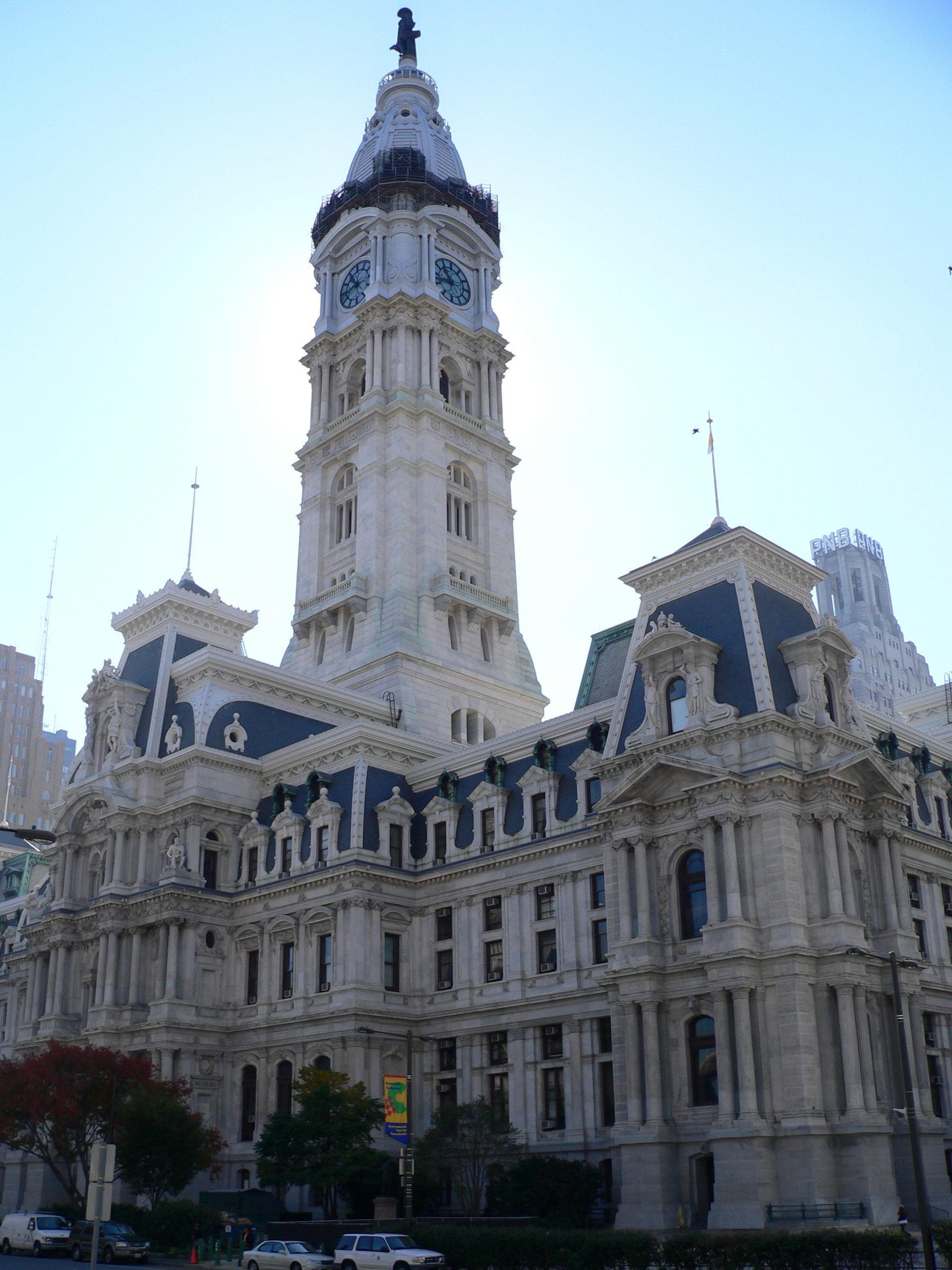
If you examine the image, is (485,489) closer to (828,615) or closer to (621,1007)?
(828,615)

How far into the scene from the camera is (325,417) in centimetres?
10275

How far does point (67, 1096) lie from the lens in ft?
194

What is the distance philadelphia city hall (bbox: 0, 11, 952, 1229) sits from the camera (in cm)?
5028

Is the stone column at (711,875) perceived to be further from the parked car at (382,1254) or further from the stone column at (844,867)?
the parked car at (382,1254)

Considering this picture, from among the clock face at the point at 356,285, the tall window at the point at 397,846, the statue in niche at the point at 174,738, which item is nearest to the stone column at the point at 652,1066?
the tall window at the point at 397,846

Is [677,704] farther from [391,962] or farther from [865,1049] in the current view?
[391,962]

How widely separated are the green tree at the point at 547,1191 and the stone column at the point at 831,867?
14575 mm

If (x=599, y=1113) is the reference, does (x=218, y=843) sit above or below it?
above

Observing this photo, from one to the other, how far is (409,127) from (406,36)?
54.8 feet

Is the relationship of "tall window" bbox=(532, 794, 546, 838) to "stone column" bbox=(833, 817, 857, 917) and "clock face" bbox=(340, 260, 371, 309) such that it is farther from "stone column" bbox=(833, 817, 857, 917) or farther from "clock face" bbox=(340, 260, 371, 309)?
"clock face" bbox=(340, 260, 371, 309)

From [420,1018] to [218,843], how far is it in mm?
16397

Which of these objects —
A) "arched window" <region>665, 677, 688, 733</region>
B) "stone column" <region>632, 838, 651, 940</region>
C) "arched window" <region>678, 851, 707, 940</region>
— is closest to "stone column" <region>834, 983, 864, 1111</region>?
"arched window" <region>678, 851, 707, 940</region>

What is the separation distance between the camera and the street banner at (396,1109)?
168 ft

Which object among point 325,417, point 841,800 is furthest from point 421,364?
point 841,800
